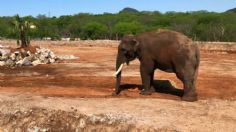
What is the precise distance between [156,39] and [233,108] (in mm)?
3807

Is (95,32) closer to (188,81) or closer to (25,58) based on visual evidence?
(25,58)

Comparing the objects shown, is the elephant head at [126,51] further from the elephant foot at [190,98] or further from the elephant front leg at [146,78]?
the elephant foot at [190,98]

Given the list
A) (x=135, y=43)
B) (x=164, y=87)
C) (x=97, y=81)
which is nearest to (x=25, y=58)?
(x=97, y=81)

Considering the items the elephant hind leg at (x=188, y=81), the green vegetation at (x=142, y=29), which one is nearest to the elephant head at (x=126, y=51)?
the elephant hind leg at (x=188, y=81)

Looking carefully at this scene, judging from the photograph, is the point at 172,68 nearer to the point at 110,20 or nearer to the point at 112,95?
the point at 112,95

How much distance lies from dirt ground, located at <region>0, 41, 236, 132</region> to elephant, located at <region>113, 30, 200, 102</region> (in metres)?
0.58

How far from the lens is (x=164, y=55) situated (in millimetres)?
18094

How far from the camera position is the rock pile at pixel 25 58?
104ft

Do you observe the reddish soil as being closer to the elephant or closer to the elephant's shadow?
the elephant's shadow

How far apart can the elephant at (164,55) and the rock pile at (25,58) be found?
554 inches

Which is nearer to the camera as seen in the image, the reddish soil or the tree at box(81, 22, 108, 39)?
the reddish soil

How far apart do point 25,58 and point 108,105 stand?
16811 mm

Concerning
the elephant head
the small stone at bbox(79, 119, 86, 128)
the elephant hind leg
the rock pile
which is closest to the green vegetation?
the rock pile

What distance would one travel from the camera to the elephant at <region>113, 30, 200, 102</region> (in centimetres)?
1765
